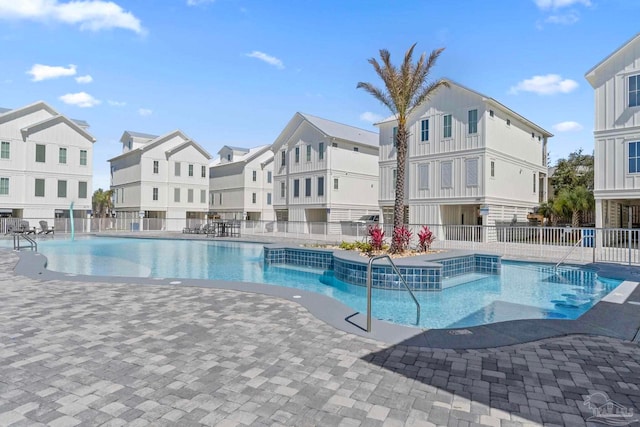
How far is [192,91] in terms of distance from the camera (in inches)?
688

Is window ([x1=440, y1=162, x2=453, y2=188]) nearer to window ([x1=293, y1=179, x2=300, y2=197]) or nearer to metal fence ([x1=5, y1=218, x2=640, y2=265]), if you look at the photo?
metal fence ([x1=5, y1=218, x2=640, y2=265])

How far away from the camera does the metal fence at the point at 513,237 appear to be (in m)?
13.3

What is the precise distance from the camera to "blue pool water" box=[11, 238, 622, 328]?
24.0 ft

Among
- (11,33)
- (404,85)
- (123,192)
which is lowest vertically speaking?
(123,192)

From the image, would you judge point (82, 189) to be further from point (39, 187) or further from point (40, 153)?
point (40, 153)

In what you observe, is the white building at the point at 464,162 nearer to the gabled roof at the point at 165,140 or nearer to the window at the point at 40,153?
the gabled roof at the point at 165,140

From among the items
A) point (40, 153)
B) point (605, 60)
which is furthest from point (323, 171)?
point (40, 153)

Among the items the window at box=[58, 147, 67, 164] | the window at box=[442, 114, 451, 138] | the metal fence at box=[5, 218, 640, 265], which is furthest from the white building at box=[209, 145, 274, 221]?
the window at box=[442, 114, 451, 138]

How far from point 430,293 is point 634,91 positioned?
16243mm

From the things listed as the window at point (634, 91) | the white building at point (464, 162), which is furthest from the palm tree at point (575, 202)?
the window at point (634, 91)

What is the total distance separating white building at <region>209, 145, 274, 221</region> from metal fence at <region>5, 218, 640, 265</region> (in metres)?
8.26

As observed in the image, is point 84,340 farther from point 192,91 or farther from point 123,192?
point 123,192

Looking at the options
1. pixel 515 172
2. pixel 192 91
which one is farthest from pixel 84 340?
pixel 515 172

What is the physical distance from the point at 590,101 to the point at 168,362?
22.2m
